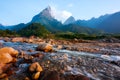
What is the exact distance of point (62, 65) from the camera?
691 inches

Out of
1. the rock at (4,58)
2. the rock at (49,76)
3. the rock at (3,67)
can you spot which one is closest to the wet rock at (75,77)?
the rock at (49,76)

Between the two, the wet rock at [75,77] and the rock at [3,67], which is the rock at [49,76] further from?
the rock at [3,67]

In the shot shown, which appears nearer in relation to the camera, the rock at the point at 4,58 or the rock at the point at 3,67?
the rock at the point at 3,67

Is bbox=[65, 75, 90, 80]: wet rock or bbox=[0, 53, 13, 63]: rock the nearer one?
bbox=[65, 75, 90, 80]: wet rock

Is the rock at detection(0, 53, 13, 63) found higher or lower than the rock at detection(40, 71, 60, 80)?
higher

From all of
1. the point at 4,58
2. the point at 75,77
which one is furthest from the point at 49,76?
the point at 4,58

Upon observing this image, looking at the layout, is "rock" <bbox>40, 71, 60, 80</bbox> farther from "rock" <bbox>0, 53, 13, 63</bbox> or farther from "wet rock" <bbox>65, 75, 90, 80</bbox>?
"rock" <bbox>0, 53, 13, 63</bbox>

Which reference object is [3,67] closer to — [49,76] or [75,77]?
[49,76]

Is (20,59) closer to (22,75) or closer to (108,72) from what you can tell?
(22,75)

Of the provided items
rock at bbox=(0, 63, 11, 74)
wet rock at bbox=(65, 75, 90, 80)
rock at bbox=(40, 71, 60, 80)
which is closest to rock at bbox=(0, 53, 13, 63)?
rock at bbox=(0, 63, 11, 74)

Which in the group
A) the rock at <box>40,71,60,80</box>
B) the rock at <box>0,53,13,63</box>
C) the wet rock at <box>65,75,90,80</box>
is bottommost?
the wet rock at <box>65,75,90,80</box>

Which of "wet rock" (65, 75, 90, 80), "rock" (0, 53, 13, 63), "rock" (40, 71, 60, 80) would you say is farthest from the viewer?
"rock" (0, 53, 13, 63)

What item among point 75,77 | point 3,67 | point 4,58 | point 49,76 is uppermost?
point 4,58

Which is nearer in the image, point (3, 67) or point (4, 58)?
point (3, 67)
